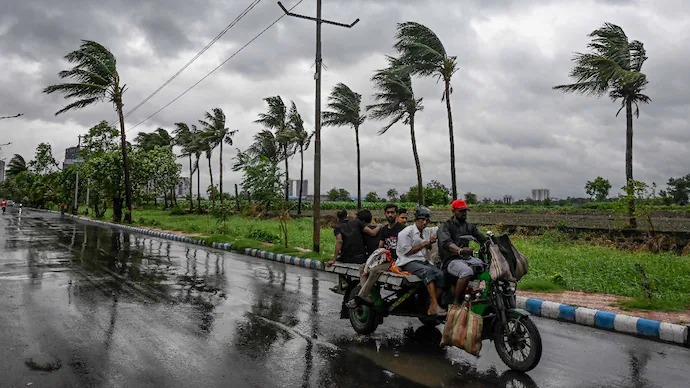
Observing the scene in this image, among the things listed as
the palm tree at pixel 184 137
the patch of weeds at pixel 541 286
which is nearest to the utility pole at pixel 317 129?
the patch of weeds at pixel 541 286

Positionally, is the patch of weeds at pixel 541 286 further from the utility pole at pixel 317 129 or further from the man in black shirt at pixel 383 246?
the utility pole at pixel 317 129

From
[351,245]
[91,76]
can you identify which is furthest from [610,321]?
[91,76]

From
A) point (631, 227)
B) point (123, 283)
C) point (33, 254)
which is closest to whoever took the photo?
point (123, 283)

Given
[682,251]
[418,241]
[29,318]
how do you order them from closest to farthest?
[418,241] < [29,318] < [682,251]

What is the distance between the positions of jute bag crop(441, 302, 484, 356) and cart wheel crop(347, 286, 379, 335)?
130cm

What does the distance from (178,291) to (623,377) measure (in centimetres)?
717

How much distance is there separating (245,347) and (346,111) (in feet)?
110

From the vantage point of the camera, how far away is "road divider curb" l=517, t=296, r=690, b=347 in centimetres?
675

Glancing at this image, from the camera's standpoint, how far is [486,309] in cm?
524

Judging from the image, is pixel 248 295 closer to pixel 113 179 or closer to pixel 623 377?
pixel 623 377

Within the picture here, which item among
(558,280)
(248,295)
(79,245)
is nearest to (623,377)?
(558,280)

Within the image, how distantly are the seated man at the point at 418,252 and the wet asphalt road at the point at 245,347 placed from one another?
76 cm

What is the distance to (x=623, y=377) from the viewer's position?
16.4ft

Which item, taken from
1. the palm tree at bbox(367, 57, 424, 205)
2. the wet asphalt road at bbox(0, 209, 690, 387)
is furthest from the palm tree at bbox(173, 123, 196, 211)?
the wet asphalt road at bbox(0, 209, 690, 387)
